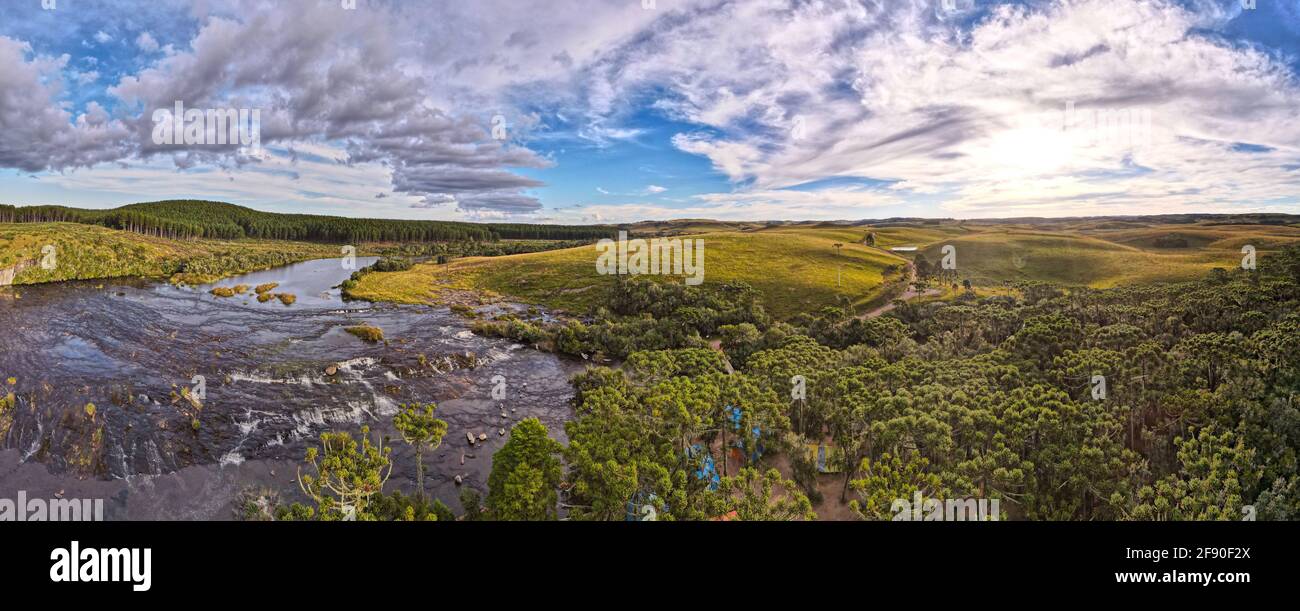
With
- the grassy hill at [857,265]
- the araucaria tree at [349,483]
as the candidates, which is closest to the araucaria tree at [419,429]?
the araucaria tree at [349,483]

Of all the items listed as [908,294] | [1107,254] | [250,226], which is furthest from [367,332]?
[250,226]

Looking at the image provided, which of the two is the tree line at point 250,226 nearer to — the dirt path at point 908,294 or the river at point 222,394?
the river at point 222,394

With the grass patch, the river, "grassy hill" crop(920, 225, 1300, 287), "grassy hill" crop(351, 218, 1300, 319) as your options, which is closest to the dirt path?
"grassy hill" crop(351, 218, 1300, 319)

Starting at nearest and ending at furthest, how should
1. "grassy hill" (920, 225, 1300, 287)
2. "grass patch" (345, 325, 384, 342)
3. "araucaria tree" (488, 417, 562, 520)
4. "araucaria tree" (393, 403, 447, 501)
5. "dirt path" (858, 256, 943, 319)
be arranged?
"araucaria tree" (488, 417, 562, 520) → "araucaria tree" (393, 403, 447, 501) → "grass patch" (345, 325, 384, 342) → "grassy hill" (920, 225, 1300, 287) → "dirt path" (858, 256, 943, 319)

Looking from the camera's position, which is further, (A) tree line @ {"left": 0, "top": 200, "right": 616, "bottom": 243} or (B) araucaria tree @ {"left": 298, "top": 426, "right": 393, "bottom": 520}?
(A) tree line @ {"left": 0, "top": 200, "right": 616, "bottom": 243}

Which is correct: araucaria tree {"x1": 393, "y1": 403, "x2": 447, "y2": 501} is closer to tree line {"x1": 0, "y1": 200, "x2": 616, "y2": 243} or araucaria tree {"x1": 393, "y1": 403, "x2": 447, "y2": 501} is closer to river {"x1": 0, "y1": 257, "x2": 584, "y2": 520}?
river {"x1": 0, "y1": 257, "x2": 584, "y2": 520}

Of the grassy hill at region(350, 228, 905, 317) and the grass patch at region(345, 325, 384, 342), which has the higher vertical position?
the grassy hill at region(350, 228, 905, 317)

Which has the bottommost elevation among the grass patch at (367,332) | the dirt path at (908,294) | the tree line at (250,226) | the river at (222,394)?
the river at (222,394)
